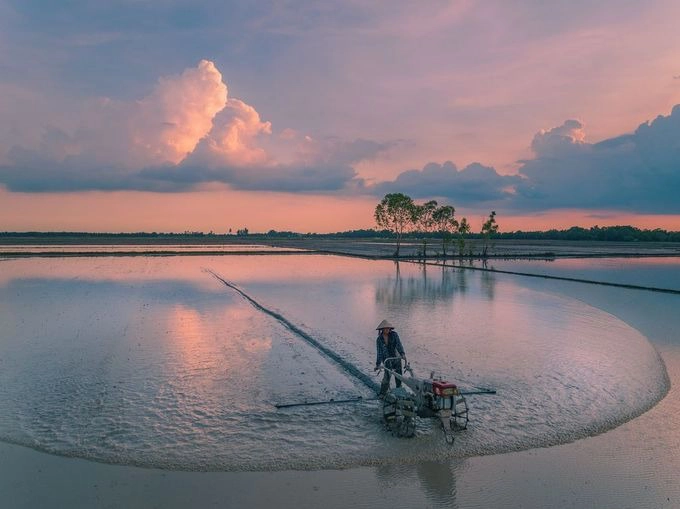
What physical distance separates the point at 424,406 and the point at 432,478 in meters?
1.37

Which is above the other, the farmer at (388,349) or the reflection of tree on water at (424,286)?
the farmer at (388,349)

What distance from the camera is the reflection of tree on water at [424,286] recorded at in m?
27.4

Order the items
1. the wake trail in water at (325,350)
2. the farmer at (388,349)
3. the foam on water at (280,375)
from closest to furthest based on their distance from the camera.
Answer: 1. the foam on water at (280,375)
2. the farmer at (388,349)
3. the wake trail in water at (325,350)

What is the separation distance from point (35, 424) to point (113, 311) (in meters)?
13.5

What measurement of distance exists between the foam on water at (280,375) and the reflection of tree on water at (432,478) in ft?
0.89

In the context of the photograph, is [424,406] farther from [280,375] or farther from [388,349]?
[280,375]

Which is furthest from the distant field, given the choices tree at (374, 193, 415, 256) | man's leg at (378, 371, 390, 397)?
man's leg at (378, 371, 390, 397)

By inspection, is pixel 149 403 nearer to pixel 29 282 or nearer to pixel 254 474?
pixel 254 474

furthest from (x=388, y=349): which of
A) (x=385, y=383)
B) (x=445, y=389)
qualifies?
(x=445, y=389)

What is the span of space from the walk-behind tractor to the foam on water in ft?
0.83

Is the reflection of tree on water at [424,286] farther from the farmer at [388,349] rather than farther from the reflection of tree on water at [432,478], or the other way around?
the reflection of tree on water at [432,478]

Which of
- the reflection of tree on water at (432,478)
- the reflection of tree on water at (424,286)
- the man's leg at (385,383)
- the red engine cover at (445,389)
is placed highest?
the red engine cover at (445,389)

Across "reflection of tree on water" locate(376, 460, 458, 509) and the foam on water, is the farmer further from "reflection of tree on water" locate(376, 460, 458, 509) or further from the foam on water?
"reflection of tree on water" locate(376, 460, 458, 509)

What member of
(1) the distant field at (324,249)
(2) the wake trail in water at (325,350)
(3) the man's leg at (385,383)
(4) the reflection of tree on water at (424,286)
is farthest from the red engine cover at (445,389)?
(1) the distant field at (324,249)
